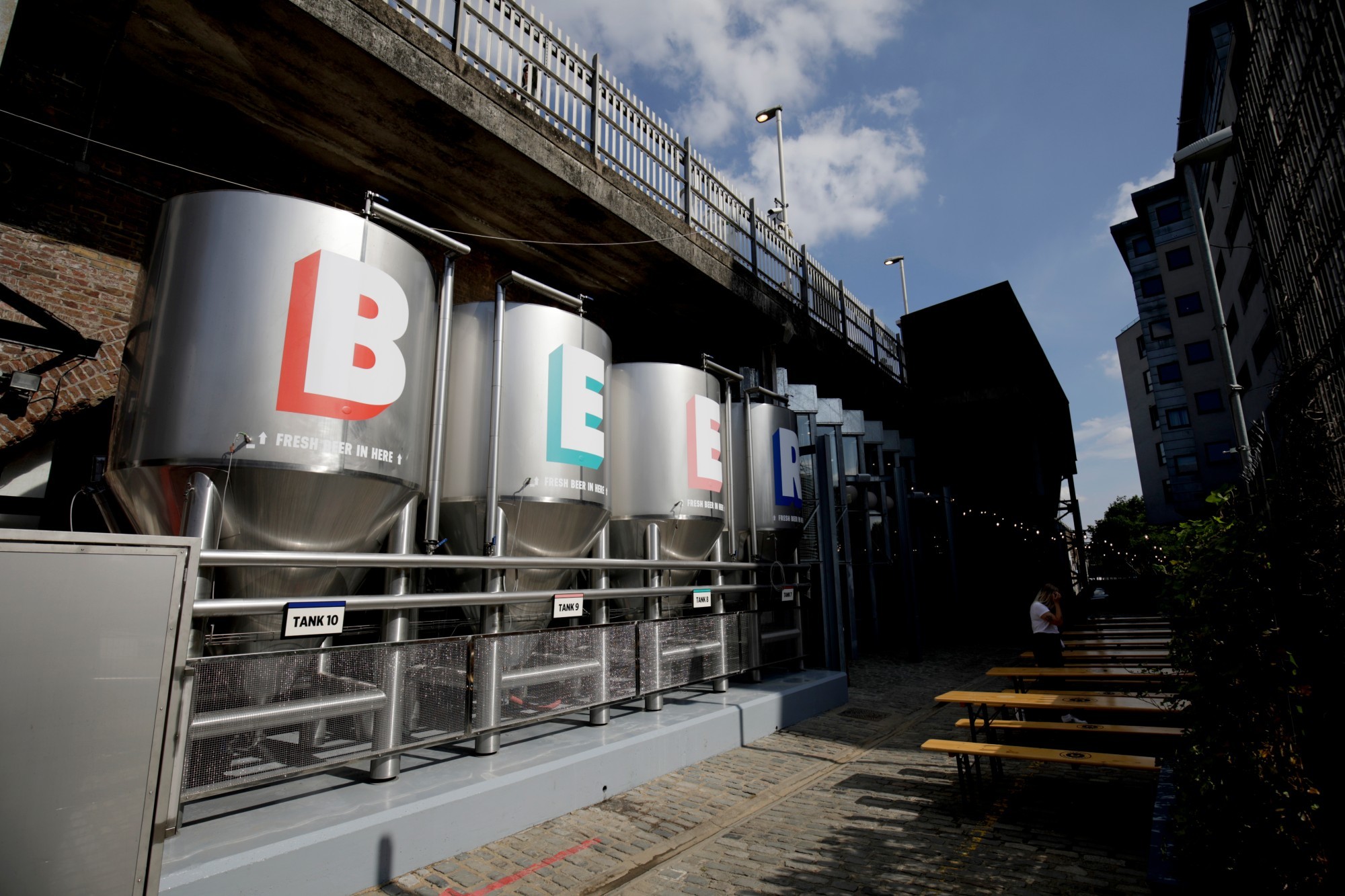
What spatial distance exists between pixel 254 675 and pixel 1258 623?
5.77 m

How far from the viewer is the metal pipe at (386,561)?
4.50 metres

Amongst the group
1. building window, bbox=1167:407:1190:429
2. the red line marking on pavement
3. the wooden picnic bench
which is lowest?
the red line marking on pavement

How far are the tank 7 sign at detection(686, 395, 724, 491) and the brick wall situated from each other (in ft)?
21.8

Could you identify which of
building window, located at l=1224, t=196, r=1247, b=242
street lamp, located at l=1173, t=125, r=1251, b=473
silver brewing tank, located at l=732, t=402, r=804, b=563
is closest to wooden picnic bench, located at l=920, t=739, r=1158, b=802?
street lamp, located at l=1173, t=125, r=1251, b=473

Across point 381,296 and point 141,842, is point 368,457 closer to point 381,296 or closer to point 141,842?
point 381,296

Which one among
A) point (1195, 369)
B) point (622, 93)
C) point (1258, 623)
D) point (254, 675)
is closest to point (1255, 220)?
point (1258, 623)

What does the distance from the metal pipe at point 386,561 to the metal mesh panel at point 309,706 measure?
65 cm

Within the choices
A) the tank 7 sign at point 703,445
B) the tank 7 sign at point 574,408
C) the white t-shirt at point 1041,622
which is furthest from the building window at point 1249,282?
the tank 7 sign at point 574,408

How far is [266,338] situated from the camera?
5.00 m

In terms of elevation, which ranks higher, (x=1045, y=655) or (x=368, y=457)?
(x=368, y=457)

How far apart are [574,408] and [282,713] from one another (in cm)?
406

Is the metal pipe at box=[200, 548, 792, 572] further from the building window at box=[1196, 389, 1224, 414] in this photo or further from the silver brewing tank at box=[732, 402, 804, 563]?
the building window at box=[1196, 389, 1224, 414]

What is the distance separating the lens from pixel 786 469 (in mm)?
11672

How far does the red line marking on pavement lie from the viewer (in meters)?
4.36
